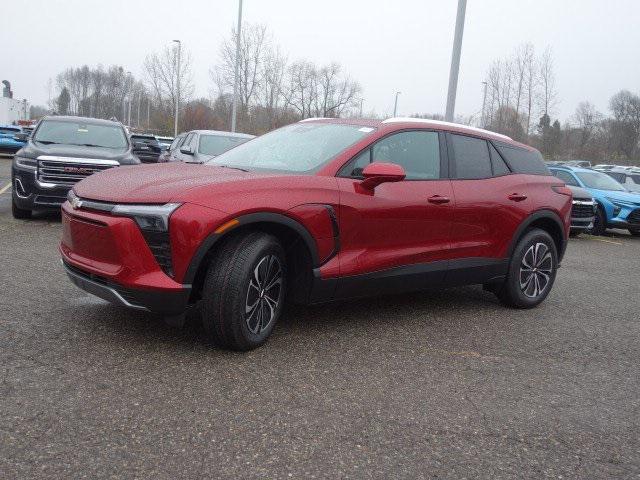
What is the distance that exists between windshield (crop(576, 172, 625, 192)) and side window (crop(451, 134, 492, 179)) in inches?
412

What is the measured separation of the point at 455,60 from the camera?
12.0 metres

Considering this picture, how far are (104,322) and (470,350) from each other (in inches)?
105

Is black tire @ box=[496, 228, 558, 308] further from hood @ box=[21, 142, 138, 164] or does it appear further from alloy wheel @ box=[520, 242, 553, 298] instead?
hood @ box=[21, 142, 138, 164]

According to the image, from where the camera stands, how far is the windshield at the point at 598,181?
14.8 meters

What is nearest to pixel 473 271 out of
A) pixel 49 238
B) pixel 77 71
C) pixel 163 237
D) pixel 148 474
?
pixel 163 237

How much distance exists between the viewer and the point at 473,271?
5.32m

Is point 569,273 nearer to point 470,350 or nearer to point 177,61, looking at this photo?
point 470,350

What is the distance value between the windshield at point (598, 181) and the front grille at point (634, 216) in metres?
0.94

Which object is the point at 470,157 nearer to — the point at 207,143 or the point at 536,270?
the point at 536,270

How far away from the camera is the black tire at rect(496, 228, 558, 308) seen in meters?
5.69

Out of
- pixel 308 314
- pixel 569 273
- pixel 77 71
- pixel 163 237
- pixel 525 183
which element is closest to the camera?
pixel 163 237

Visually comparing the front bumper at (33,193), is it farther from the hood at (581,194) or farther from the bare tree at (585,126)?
the bare tree at (585,126)

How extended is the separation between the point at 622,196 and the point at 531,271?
9.80 metres

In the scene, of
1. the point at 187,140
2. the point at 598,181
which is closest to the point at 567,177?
the point at 598,181
